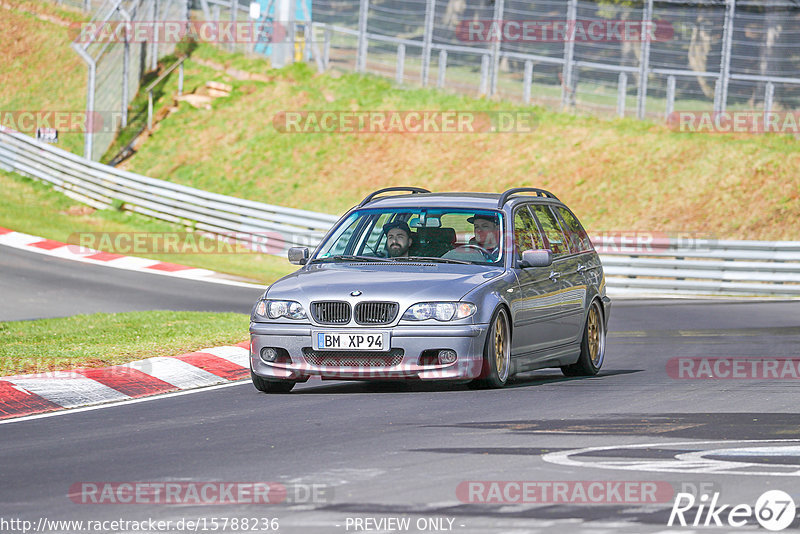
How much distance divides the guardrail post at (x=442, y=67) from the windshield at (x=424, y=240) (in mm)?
25227

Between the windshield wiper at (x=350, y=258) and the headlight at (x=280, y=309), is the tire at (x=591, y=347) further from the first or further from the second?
the headlight at (x=280, y=309)

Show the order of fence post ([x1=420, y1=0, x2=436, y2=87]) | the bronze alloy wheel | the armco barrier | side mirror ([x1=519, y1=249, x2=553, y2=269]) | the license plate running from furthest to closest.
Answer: fence post ([x1=420, y1=0, x2=436, y2=87]) < the armco barrier < side mirror ([x1=519, y1=249, x2=553, y2=269]) < the bronze alloy wheel < the license plate

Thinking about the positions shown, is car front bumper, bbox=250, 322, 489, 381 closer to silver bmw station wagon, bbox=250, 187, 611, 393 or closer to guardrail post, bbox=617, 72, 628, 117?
silver bmw station wagon, bbox=250, 187, 611, 393

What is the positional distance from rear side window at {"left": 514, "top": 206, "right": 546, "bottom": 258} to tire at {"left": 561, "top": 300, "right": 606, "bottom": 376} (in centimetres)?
94

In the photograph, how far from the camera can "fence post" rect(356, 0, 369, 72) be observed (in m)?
37.4

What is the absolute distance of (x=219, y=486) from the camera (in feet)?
21.6

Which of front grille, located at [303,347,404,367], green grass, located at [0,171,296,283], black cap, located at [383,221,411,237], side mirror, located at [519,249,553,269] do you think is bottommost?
green grass, located at [0,171,296,283]

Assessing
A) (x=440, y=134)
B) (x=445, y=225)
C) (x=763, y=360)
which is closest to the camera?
(x=445, y=225)

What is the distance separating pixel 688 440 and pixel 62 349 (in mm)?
7386

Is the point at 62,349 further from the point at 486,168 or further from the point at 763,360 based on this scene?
the point at 486,168


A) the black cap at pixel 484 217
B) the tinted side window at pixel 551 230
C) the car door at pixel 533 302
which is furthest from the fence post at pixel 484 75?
the black cap at pixel 484 217

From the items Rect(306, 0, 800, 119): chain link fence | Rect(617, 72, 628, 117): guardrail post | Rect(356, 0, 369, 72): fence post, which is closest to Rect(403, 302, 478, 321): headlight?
Rect(306, 0, 800, 119): chain link fence

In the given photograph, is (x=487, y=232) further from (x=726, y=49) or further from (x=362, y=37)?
(x=362, y=37)

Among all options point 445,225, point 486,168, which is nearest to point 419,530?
point 445,225
